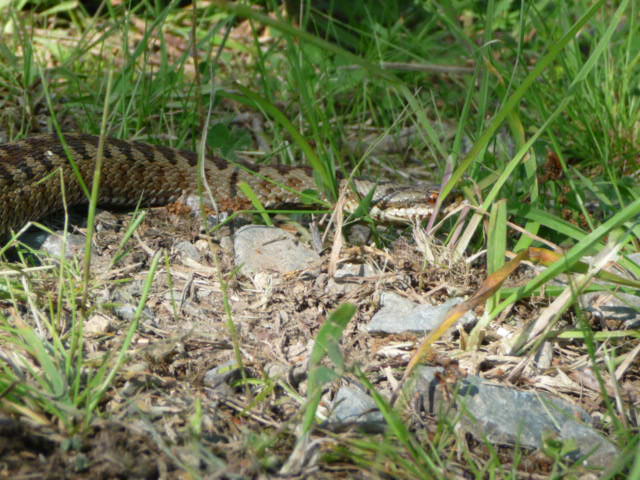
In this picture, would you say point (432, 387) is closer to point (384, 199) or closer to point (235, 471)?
point (235, 471)

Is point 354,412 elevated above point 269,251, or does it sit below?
above

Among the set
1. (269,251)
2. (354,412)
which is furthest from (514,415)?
(269,251)

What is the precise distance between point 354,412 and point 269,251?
4.62ft

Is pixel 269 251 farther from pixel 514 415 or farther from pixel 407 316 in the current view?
pixel 514 415

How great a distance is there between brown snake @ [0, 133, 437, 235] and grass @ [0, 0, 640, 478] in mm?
149

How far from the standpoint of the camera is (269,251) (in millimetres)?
3676

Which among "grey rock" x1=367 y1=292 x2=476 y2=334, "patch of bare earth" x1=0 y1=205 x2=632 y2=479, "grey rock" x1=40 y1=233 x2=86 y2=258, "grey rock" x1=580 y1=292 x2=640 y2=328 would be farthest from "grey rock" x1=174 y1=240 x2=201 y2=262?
"grey rock" x1=580 y1=292 x2=640 y2=328

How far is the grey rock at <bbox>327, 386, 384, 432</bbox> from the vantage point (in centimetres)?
238

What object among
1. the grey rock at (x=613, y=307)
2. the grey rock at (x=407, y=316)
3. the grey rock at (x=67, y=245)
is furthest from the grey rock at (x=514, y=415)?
the grey rock at (x=67, y=245)

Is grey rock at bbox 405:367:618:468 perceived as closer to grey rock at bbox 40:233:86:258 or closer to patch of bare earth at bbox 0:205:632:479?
patch of bare earth at bbox 0:205:632:479

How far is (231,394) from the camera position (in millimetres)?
2533

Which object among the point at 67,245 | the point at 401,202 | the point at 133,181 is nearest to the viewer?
the point at 67,245

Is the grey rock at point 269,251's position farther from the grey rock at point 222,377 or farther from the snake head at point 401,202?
the grey rock at point 222,377

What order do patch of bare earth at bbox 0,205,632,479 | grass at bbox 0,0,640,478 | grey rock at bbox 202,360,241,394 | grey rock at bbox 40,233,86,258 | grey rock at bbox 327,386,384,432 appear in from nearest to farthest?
patch of bare earth at bbox 0,205,632,479, grass at bbox 0,0,640,478, grey rock at bbox 327,386,384,432, grey rock at bbox 202,360,241,394, grey rock at bbox 40,233,86,258
